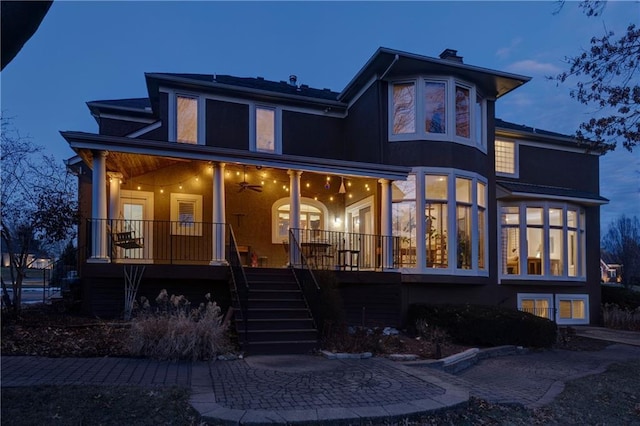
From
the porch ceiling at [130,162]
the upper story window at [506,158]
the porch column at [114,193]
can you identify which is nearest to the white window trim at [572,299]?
the upper story window at [506,158]

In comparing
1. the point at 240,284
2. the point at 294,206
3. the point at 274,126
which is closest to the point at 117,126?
the point at 274,126

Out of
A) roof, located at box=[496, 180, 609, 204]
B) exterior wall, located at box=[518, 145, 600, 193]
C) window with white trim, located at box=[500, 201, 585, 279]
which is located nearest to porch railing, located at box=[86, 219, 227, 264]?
roof, located at box=[496, 180, 609, 204]

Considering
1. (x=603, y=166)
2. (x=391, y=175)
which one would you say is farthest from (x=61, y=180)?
(x=603, y=166)

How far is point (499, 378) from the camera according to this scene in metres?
8.23

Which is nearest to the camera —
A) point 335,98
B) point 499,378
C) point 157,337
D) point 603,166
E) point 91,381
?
point 91,381

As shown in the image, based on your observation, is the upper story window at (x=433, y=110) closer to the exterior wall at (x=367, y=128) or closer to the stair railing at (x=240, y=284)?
the exterior wall at (x=367, y=128)

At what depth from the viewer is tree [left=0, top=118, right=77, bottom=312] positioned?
10875 millimetres

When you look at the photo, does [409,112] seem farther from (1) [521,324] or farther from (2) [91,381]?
(2) [91,381]

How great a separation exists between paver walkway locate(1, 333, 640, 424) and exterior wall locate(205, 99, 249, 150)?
26.7 ft

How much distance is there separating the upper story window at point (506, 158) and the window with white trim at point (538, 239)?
1323 millimetres

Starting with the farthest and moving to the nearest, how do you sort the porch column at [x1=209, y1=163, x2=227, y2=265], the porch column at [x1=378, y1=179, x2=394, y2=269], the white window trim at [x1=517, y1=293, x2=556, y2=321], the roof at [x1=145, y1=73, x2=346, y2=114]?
the white window trim at [x1=517, y1=293, x2=556, y2=321] < the roof at [x1=145, y1=73, x2=346, y2=114] < the porch column at [x1=378, y1=179, x2=394, y2=269] < the porch column at [x1=209, y1=163, x2=227, y2=265]

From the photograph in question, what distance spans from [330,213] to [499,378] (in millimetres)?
8288

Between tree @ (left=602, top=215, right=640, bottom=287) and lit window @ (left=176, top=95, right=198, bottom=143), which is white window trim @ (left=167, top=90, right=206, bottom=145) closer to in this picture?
lit window @ (left=176, top=95, right=198, bottom=143)

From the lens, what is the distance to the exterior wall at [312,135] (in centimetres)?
1558
